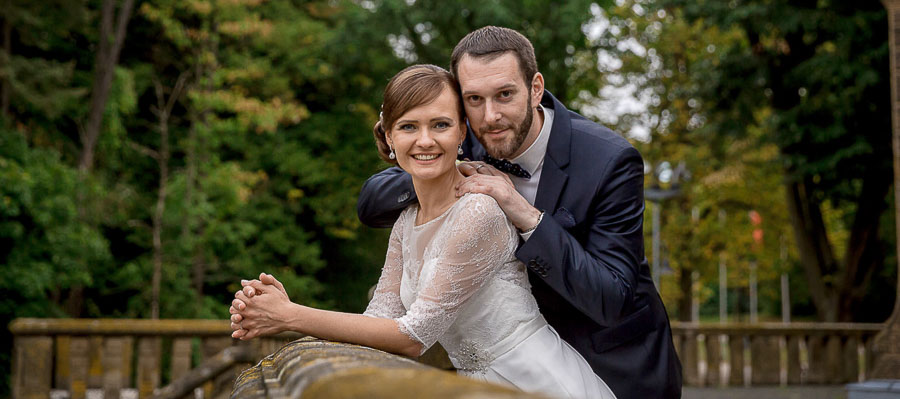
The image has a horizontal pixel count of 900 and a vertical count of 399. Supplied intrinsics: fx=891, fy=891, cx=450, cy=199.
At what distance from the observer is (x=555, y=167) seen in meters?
3.06

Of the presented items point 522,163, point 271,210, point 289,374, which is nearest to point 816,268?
point 271,210

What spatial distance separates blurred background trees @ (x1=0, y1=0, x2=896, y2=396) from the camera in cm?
1338

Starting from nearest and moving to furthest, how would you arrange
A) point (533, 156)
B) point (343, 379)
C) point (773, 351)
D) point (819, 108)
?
point (343, 379) < point (533, 156) < point (773, 351) < point (819, 108)

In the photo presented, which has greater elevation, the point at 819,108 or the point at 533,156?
the point at 819,108

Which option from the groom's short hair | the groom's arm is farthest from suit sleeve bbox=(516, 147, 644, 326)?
the groom's short hair

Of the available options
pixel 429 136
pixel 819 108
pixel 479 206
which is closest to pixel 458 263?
pixel 479 206

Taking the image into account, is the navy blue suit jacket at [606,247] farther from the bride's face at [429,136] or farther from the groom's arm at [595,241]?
the bride's face at [429,136]

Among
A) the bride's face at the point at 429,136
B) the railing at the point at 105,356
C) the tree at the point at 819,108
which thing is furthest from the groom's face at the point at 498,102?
the tree at the point at 819,108

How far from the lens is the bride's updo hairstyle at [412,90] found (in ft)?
8.74

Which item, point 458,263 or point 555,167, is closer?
point 458,263

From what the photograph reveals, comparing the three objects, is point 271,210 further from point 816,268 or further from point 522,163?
point 522,163

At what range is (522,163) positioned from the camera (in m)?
3.24

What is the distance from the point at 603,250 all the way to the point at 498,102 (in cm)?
61

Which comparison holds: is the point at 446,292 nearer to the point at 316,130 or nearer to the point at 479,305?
the point at 479,305
